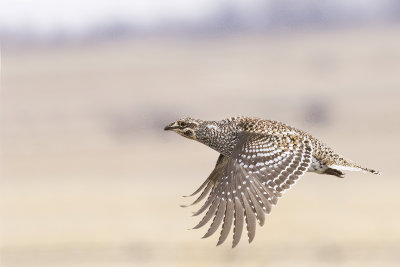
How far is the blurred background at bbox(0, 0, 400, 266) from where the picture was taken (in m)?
37.8

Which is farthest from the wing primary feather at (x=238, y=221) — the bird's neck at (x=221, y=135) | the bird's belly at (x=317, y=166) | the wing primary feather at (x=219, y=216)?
the bird's belly at (x=317, y=166)

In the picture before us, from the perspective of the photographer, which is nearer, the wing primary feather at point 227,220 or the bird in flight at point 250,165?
the wing primary feather at point 227,220

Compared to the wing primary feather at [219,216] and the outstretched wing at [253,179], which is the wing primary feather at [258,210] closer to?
the outstretched wing at [253,179]

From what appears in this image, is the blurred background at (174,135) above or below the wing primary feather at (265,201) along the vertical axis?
above

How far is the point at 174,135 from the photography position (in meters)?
57.8

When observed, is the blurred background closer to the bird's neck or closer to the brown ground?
the brown ground

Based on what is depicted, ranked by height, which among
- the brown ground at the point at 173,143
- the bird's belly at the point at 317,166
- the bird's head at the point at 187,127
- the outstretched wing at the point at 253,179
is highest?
the brown ground at the point at 173,143

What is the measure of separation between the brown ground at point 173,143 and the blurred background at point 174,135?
0.11 m

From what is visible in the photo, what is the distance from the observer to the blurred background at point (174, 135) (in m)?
37.8

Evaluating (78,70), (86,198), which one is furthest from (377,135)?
(78,70)

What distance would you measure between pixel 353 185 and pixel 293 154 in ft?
106

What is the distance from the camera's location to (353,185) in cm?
4694

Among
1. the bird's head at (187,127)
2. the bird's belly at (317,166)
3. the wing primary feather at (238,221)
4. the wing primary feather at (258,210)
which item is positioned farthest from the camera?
the bird's head at (187,127)

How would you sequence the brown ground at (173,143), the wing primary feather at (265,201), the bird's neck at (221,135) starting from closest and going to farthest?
the wing primary feather at (265,201), the bird's neck at (221,135), the brown ground at (173,143)
